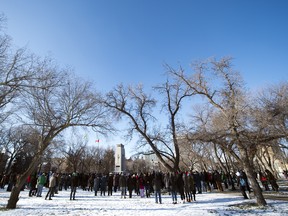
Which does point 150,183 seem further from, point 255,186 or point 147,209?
point 255,186

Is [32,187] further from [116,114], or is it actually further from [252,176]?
[252,176]

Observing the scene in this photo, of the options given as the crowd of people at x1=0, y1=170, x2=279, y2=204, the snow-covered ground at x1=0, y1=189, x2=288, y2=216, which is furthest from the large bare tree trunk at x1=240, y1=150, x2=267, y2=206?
the crowd of people at x1=0, y1=170, x2=279, y2=204

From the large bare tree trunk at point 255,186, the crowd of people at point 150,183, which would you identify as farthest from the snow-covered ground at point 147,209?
the crowd of people at point 150,183

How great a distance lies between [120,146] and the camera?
64250 mm

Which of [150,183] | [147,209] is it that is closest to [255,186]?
[147,209]

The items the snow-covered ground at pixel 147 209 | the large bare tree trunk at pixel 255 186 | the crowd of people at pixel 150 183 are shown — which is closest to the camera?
the snow-covered ground at pixel 147 209

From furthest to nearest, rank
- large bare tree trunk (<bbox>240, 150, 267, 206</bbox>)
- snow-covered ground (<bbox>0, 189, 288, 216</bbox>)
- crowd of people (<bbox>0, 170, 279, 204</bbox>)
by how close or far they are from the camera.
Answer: crowd of people (<bbox>0, 170, 279, 204</bbox>), large bare tree trunk (<bbox>240, 150, 267, 206</bbox>), snow-covered ground (<bbox>0, 189, 288, 216</bbox>)

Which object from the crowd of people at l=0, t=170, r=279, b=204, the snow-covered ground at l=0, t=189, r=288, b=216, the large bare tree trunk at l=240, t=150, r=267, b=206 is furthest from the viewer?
the crowd of people at l=0, t=170, r=279, b=204

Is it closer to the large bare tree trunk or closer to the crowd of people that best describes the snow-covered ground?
the large bare tree trunk

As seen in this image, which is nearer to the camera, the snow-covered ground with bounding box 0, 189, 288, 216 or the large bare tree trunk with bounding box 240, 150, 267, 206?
the snow-covered ground with bounding box 0, 189, 288, 216

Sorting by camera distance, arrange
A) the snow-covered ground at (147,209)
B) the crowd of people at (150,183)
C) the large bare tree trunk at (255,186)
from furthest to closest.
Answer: the crowd of people at (150,183), the large bare tree trunk at (255,186), the snow-covered ground at (147,209)

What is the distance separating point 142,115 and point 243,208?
523 inches

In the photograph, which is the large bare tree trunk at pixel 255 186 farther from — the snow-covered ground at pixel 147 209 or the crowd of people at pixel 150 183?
the crowd of people at pixel 150 183

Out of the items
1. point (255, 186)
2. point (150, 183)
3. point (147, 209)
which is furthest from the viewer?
point (150, 183)
